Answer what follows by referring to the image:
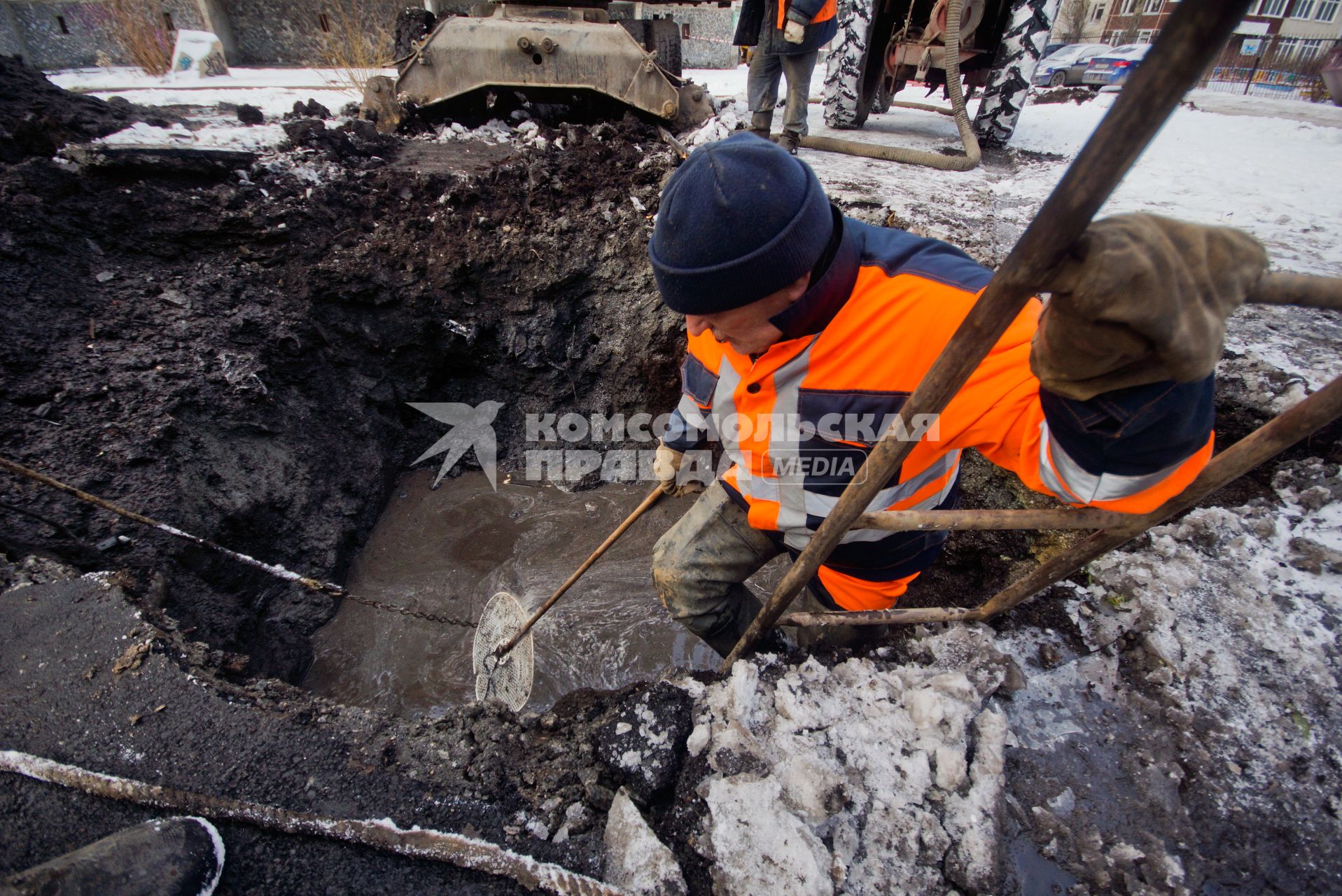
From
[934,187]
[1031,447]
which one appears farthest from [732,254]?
[934,187]

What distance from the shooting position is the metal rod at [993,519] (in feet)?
3.97

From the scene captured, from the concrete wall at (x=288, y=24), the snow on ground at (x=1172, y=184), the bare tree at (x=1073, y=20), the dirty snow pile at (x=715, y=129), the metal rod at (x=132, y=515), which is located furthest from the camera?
the bare tree at (x=1073, y=20)

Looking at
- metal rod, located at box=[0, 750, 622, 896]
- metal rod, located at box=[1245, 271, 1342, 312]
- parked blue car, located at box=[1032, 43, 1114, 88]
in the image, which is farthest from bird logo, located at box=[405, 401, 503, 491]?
parked blue car, located at box=[1032, 43, 1114, 88]

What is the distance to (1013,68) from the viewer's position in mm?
5906

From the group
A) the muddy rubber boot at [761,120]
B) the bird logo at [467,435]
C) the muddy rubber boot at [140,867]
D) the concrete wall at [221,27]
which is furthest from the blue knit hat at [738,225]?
the concrete wall at [221,27]

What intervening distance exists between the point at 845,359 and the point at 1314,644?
1615mm

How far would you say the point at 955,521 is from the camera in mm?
1290

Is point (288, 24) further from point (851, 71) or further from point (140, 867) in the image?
point (140, 867)

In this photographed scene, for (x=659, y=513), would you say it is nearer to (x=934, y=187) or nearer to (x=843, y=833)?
(x=843, y=833)

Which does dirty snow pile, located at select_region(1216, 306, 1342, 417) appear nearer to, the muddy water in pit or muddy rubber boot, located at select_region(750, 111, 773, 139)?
the muddy water in pit

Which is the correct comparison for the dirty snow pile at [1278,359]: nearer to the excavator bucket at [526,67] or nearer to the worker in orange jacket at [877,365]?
the worker in orange jacket at [877,365]

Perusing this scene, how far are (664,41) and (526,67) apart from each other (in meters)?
2.10

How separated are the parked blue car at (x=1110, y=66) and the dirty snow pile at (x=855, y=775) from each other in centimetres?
1601

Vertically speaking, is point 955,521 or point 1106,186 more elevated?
point 1106,186
